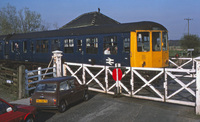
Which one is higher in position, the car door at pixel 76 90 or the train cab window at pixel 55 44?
the train cab window at pixel 55 44

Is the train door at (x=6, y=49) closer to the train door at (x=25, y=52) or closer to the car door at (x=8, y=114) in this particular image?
the train door at (x=25, y=52)

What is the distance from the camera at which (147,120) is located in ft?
21.5

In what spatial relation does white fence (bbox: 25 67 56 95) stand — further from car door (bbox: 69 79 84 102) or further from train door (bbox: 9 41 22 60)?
train door (bbox: 9 41 22 60)

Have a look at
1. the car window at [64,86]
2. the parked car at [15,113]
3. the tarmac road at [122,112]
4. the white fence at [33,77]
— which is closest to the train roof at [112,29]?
the white fence at [33,77]

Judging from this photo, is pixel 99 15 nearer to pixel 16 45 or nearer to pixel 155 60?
pixel 16 45

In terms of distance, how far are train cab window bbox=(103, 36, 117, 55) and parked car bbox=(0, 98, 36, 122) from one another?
749 centimetres

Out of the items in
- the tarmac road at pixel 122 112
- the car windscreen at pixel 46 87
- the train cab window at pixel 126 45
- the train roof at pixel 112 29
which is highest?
the train roof at pixel 112 29

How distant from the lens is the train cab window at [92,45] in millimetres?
13802

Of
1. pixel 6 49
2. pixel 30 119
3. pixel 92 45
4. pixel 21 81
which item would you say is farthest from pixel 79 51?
pixel 6 49

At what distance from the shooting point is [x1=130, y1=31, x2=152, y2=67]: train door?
11.5 metres

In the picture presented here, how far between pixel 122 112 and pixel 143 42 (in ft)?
18.2

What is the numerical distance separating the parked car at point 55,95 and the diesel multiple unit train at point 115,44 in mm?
4753

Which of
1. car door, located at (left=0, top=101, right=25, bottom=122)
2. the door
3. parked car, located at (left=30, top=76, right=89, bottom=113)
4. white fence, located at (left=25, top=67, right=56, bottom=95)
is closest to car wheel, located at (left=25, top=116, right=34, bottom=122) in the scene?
car door, located at (left=0, top=101, right=25, bottom=122)

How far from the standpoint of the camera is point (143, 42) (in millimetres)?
11734
